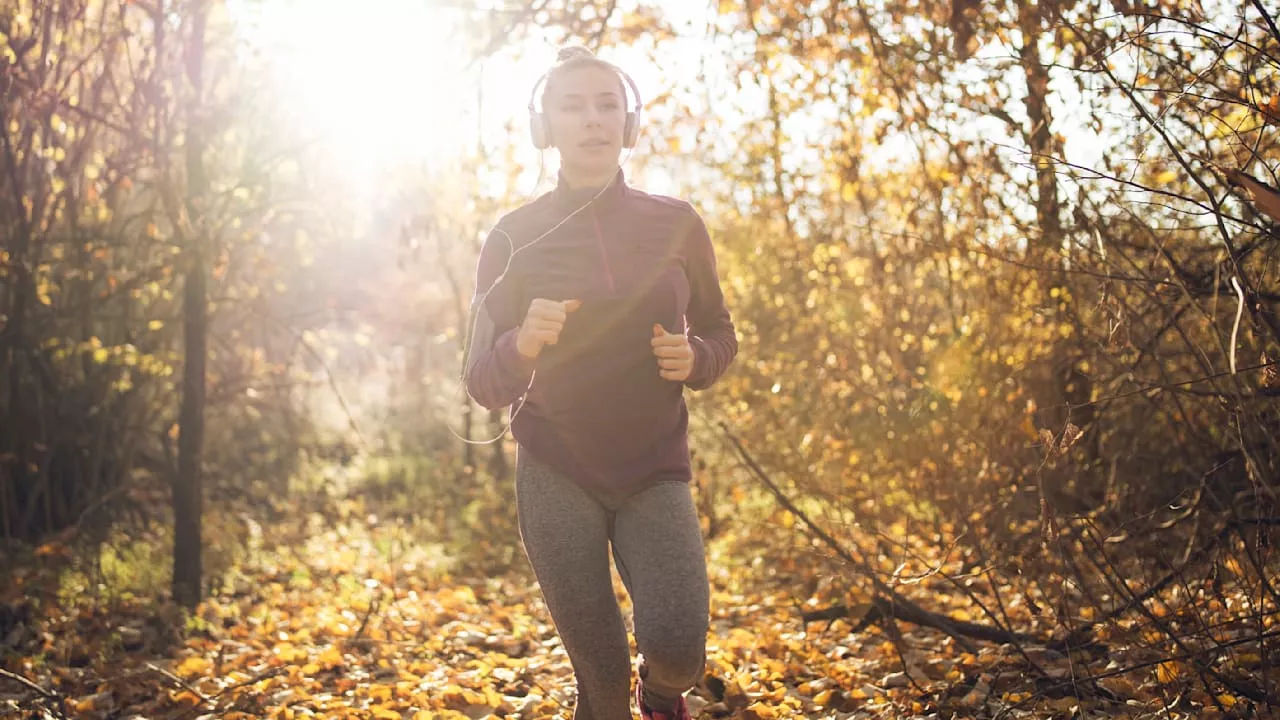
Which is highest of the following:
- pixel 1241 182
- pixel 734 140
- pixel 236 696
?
pixel 734 140

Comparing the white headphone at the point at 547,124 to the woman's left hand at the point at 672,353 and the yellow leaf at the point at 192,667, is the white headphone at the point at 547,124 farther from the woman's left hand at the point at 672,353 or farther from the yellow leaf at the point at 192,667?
the yellow leaf at the point at 192,667

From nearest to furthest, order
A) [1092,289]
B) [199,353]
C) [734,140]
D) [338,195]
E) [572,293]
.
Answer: [572,293], [1092,289], [199,353], [734,140], [338,195]

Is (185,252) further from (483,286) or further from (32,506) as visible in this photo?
(483,286)

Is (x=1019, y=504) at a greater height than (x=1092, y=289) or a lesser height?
lesser

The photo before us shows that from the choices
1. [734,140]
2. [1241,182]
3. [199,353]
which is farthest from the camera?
[734,140]

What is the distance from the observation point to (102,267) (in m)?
7.50

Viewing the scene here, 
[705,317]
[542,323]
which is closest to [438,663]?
[705,317]

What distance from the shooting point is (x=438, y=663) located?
5.53 metres

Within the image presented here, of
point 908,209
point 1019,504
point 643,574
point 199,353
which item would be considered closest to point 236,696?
point 199,353

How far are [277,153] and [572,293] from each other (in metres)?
4.27

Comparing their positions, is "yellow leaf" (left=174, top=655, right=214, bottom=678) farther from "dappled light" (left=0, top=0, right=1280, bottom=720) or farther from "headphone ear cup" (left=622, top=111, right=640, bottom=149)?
"headphone ear cup" (left=622, top=111, right=640, bottom=149)

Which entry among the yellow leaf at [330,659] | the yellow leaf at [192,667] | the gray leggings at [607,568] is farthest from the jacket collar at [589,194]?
the yellow leaf at [192,667]

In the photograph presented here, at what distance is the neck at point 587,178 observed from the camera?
2.94 meters

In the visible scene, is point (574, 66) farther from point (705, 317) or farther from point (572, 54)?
point (705, 317)
